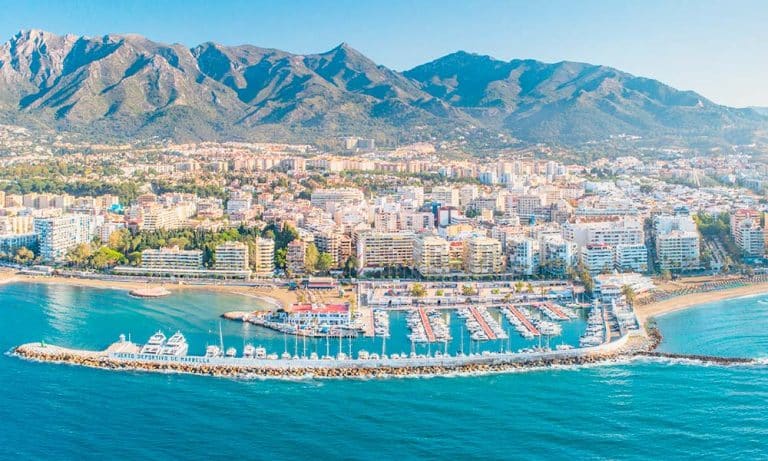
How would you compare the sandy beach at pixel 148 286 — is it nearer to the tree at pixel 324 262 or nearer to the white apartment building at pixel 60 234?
the white apartment building at pixel 60 234

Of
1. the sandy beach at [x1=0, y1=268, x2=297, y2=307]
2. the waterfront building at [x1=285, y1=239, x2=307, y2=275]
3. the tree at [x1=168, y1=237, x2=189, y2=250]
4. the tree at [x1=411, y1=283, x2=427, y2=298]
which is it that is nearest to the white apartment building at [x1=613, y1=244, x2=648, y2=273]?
the tree at [x1=411, y1=283, x2=427, y2=298]

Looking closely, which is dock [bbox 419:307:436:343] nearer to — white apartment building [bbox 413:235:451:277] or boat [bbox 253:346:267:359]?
boat [bbox 253:346:267:359]

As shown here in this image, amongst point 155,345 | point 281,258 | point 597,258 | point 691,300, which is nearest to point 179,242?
point 281,258

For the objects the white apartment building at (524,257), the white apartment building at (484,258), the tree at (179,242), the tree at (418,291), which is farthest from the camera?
the tree at (179,242)

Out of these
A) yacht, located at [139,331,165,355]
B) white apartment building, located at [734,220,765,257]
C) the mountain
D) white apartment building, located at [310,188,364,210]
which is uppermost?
the mountain

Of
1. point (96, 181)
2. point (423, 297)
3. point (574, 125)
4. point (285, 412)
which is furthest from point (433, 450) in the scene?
point (574, 125)

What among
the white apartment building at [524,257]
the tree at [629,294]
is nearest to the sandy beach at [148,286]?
the white apartment building at [524,257]

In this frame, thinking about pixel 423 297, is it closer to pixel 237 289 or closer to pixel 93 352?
pixel 237 289
